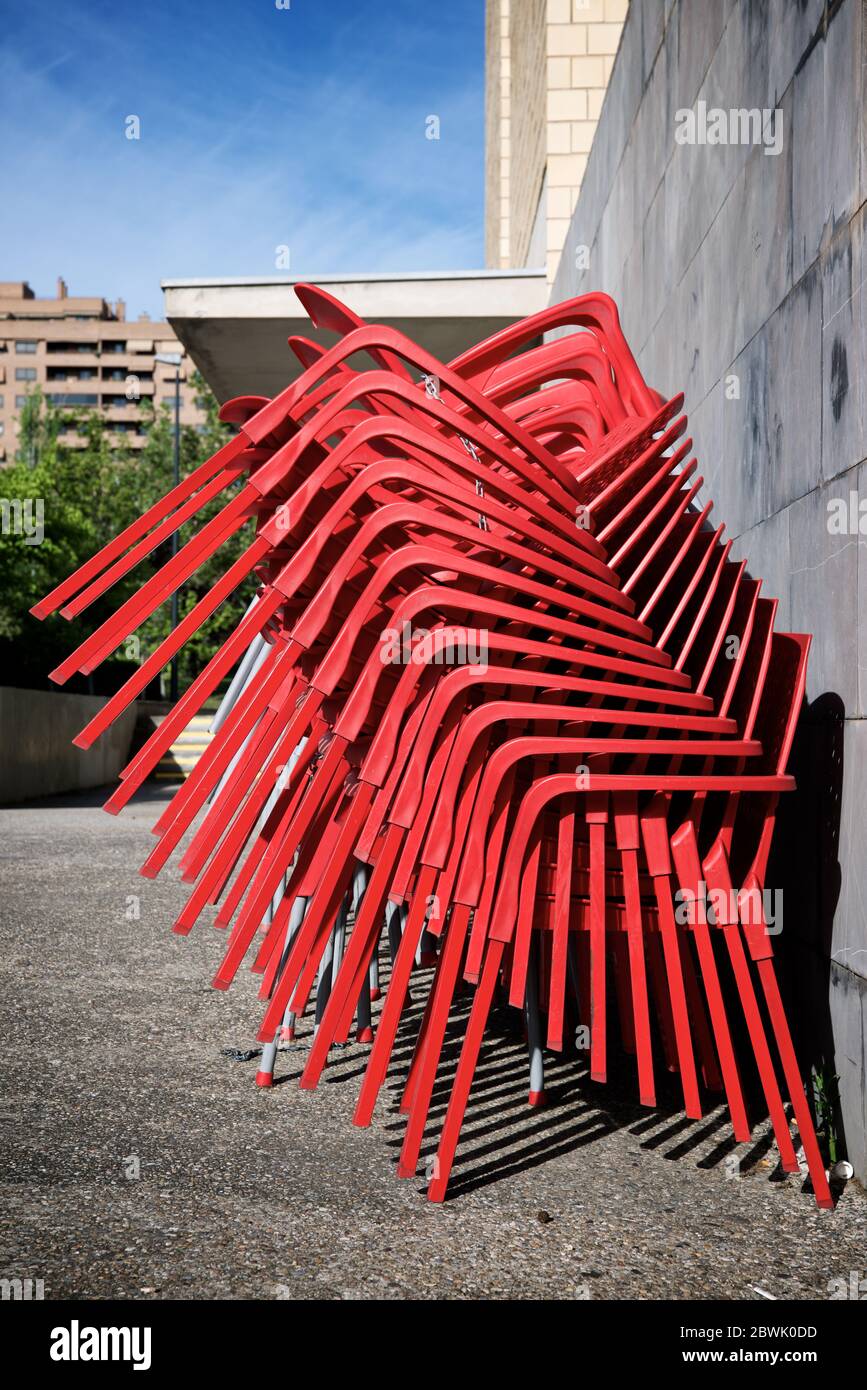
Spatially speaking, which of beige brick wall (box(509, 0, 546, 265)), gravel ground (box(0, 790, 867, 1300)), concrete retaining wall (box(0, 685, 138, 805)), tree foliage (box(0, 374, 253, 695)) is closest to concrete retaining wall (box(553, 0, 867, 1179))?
gravel ground (box(0, 790, 867, 1300))

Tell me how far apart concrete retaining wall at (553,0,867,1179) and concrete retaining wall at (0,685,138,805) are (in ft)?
40.9

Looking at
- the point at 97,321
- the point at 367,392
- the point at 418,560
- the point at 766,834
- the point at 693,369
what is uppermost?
the point at 97,321

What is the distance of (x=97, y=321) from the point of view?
11212cm

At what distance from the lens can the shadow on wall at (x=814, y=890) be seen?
341 centimetres

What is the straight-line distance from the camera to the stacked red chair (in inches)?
118

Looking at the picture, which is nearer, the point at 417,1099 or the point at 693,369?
the point at 417,1099

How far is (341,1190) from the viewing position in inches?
120

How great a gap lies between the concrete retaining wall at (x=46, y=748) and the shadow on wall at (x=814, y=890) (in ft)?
44.1

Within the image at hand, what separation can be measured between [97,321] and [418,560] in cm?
11825

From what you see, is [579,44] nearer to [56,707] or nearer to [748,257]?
[748,257]

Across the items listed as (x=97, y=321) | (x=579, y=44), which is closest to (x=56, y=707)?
(x=579, y=44)

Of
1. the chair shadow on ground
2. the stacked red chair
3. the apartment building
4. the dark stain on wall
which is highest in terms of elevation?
the apartment building

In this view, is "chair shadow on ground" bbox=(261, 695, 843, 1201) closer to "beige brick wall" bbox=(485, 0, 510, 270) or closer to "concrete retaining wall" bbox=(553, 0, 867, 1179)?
"concrete retaining wall" bbox=(553, 0, 867, 1179)
